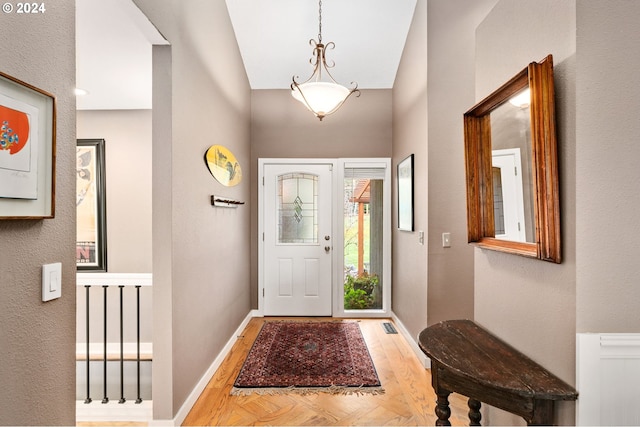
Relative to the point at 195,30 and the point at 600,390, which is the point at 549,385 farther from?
the point at 195,30

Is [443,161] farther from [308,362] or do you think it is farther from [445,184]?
[308,362]

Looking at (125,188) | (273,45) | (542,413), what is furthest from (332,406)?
(273,45)

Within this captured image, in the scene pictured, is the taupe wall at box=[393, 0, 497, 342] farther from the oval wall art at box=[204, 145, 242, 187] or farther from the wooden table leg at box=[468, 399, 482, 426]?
the oval wall art at box=[204, 145, 242, 187]

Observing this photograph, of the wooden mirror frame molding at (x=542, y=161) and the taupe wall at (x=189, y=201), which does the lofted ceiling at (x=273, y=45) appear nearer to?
the taupe wall at (x=189, y=201)

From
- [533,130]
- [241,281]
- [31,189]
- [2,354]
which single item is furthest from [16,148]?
[241,281]

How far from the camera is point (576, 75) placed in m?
1.03

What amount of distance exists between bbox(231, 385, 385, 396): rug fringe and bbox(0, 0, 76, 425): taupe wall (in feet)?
4.58

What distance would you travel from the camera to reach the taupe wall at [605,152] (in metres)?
1.02

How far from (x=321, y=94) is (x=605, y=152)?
5.93 feet

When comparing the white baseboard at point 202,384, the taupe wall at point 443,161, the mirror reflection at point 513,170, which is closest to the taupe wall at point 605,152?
the mirror reflection at point 513,170

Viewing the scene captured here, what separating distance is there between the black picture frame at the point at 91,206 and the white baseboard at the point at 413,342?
10.7ft

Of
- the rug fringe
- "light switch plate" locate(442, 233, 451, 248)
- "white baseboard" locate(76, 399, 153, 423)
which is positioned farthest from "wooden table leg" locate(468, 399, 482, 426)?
"white baseboard" locate(76, 399, 153, 423)

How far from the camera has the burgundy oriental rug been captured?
97.4 inches

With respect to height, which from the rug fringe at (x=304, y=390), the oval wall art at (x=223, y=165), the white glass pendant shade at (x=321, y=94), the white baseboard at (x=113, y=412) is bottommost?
the white baseboard at (x=113, y=412)
